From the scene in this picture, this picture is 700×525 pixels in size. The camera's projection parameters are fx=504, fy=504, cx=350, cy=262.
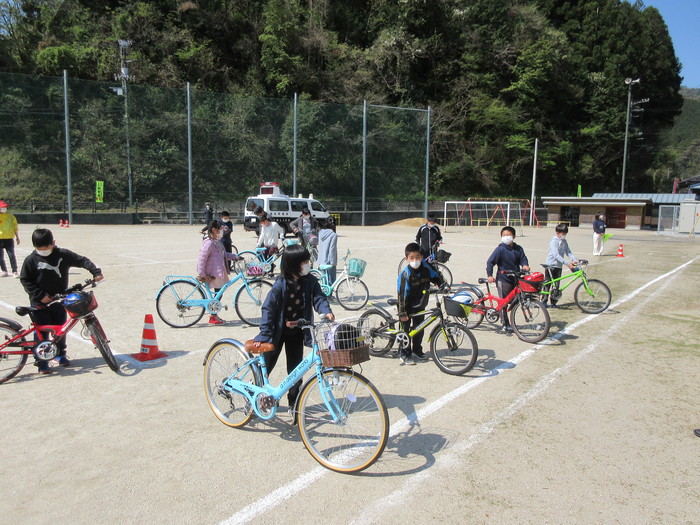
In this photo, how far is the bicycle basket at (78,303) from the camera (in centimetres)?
524

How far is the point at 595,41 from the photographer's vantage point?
190 feet

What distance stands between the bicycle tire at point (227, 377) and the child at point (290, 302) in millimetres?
199

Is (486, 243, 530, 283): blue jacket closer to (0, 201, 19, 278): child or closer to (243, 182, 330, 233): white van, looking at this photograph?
(0, 201, 19, 278): child

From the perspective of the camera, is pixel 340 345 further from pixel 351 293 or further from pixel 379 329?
pixel 351 293

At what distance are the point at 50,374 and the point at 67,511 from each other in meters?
2.81

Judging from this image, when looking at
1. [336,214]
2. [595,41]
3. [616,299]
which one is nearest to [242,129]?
[336,214]

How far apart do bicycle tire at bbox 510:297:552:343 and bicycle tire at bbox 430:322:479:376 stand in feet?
5.52

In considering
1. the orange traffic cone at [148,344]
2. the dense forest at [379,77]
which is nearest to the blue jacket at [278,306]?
the orange traffic cone at [148,344]

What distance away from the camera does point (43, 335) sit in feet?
18.1

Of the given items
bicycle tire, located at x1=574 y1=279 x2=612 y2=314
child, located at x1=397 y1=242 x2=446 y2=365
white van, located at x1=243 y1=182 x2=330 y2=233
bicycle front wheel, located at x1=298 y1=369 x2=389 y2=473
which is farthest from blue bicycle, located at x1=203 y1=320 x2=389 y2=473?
white van, located at x1=243 y1=182 x2=330 y2=233

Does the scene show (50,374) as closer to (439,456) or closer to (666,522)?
(439,456)

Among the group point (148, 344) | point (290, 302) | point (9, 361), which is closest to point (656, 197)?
point (148, 344)

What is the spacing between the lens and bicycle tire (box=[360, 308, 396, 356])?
6168 mm

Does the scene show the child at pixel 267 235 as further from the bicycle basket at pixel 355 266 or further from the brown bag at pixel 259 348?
the brown bag at pixel 259 348
